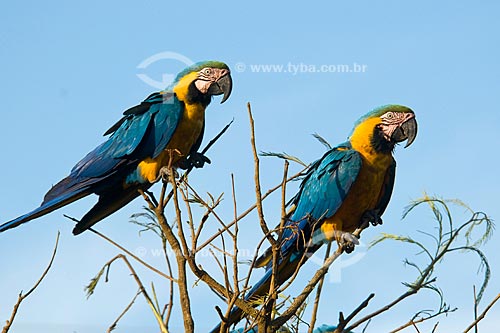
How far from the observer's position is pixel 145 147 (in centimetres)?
480

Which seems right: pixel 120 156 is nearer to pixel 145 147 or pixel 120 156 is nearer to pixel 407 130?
pixel 145 147

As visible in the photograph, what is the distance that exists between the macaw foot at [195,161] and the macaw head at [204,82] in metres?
0.37

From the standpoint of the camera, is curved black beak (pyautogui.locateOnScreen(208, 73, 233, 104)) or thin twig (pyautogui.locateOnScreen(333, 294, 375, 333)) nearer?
thin twig (pyautogui.locateOnScreen(333, 294, 375, 333))

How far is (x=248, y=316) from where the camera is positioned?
10.2 ft

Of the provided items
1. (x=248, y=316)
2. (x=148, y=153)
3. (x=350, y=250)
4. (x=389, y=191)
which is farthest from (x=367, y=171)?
(x=248, y=316)

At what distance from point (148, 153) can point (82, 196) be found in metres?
0.50

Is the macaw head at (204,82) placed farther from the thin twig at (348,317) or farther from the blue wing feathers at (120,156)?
the thin twig at (348,317)

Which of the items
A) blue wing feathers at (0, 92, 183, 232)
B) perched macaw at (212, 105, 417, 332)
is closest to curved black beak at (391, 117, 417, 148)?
perched macaw at (212, 105, 417, 332)

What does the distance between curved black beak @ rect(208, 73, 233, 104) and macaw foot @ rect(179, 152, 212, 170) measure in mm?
441

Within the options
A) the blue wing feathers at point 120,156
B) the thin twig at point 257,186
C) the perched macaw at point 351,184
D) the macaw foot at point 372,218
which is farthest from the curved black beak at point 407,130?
the thin twig at point 257,186

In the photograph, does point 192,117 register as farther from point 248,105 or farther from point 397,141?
point 248,105

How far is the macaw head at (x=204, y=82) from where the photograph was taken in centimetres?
497

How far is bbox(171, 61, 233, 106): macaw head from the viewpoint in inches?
196

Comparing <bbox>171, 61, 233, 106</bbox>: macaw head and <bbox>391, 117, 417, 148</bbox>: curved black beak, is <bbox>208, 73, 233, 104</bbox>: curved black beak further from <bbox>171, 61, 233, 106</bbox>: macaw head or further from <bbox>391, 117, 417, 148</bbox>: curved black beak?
<bbox>391, 117, 417, 148</bbox>: curved black beak
